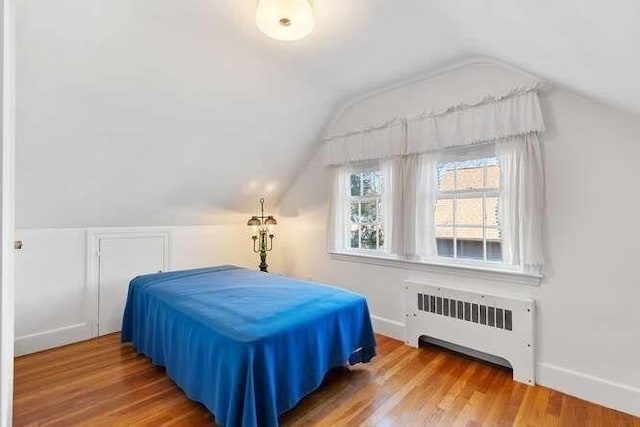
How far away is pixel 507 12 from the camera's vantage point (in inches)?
54.5

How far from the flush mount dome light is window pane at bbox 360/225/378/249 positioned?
6.84 ft

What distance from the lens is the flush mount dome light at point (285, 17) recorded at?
169cm

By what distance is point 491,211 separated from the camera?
99.1 inches

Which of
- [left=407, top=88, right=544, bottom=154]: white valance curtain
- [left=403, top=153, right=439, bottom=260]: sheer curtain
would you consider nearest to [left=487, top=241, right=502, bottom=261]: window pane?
[left=403, top=153, right=439, bottom=260]: sheer curtain

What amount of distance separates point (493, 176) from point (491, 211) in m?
0.29

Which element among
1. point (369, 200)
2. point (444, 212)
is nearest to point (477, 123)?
point (444, 212)

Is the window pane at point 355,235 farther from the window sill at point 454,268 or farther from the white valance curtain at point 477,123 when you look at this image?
the white valance curtain at point 477,123

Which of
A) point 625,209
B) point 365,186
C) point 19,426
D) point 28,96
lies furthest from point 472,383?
point 28,96

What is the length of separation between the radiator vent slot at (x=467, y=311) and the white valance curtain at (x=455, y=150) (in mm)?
387

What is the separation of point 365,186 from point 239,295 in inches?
72.2

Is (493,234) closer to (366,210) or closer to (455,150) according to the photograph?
(455,150)

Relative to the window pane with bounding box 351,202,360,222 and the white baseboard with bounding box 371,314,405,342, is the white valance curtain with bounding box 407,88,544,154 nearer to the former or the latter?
the window pane with bounding box 351,202,360,222

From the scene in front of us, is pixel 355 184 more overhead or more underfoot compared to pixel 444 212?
more overhead

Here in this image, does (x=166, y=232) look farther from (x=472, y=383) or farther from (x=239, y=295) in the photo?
(x=472, y=383)
